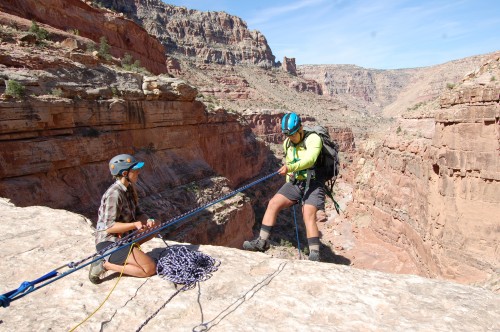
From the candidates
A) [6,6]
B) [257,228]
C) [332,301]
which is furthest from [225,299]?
[257,228]

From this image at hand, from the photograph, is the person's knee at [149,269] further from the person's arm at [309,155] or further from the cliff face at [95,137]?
the cliff face at [95,137]

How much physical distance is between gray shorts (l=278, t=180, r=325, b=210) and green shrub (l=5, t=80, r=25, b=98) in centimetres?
1050

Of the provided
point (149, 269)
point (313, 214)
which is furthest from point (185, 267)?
point (313, 214)

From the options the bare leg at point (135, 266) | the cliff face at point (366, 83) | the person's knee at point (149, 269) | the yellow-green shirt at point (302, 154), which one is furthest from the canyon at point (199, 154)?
the cliff face at point (366, 83)

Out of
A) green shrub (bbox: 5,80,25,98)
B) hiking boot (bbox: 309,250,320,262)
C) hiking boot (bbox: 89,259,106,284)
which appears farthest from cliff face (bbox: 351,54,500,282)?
green shrub (bbox: 5,80,25,98)

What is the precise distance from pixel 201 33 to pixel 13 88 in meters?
82.8

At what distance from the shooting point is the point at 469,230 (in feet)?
44.6

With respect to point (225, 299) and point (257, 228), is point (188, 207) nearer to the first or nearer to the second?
point (257, 228)

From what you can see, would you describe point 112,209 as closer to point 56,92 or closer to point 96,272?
point 96,272

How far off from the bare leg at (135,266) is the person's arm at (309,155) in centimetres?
238

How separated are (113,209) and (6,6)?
Result: 65.1ft

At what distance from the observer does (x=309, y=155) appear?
5168mm

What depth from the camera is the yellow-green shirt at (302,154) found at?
5141 millimetres

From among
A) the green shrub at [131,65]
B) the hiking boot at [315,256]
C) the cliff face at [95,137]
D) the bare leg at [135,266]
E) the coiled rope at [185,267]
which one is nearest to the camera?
the coiled rope at [185,267]
